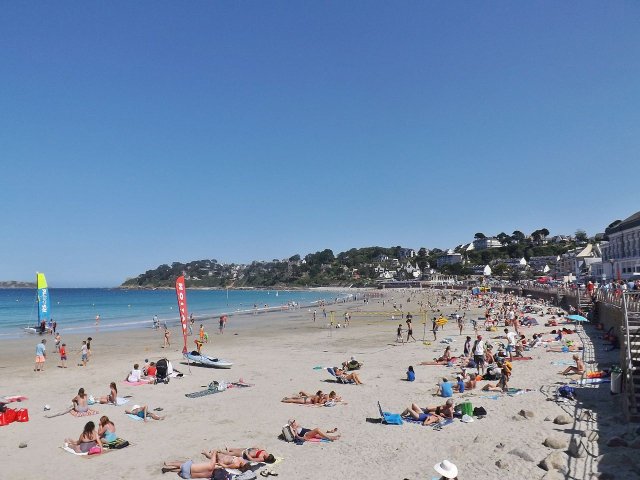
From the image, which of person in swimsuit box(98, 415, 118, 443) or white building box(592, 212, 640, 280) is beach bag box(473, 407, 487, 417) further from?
white building box(592, 212, 640, 280)

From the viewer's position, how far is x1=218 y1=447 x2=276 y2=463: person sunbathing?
948 centimetres

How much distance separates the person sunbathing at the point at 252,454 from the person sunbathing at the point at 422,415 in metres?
4.07

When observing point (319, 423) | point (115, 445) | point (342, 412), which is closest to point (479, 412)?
point (342, 412)

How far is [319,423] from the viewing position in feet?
40.2

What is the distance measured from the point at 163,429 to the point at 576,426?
31.7ft

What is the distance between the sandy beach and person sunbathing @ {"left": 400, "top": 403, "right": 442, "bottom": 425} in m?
0.28

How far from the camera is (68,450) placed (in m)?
10.6

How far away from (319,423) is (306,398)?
2.02 m

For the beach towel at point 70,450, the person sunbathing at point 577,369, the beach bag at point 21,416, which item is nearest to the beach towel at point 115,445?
the beach towel at point 70,450

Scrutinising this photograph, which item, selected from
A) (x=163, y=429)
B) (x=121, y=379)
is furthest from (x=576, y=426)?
(x=121, y=379)

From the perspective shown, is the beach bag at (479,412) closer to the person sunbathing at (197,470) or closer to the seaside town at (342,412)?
the seaside town at (342,412)

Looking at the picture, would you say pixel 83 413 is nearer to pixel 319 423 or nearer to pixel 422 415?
pixel 319 423

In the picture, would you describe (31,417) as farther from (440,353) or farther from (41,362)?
(440,353)

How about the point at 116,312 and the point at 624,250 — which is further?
the point at 116,312
